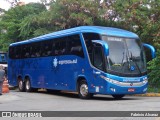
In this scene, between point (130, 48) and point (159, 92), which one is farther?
point (159, 92)

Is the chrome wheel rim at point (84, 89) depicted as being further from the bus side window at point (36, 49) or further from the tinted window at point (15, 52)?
the tinted window at point (15, 52)

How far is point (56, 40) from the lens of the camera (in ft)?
70.6

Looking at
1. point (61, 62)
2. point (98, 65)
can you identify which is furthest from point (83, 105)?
point (61, 62)

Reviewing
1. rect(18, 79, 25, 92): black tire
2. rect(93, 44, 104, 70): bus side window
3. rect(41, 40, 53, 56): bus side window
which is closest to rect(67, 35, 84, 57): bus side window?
rect(93, 44, 104, 70): bus side window

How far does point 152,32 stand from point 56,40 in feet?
24.7

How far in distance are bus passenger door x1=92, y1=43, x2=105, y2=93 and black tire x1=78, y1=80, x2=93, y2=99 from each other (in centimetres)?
86

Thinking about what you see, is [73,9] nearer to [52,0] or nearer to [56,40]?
[52,0]

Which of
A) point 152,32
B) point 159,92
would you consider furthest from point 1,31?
point 159,92

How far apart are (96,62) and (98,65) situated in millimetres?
198

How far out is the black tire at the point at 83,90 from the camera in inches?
742

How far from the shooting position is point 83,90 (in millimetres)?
19141

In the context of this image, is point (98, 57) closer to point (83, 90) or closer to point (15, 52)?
point (83, 90)

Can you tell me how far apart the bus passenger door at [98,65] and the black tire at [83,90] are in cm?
86

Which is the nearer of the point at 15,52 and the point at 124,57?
the point at 124,57
